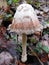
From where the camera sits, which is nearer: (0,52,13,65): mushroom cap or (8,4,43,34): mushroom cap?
(8,4,43,34): mushroom cap

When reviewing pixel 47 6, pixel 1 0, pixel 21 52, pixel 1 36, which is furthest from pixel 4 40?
pixel 47 6

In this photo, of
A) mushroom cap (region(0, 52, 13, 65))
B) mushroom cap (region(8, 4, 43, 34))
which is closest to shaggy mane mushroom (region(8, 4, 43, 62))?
mushroom cap (region(8, 4, 43, 34))

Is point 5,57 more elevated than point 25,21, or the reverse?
point 25,21

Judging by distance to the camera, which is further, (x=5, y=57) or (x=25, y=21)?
(x=5, y=57)

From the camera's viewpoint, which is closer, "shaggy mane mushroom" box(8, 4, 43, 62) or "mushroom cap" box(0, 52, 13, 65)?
"shaggy mane mushroom" box(8, 4, 43, 62)

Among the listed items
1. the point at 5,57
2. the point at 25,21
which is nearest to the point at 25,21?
the point at 25,21

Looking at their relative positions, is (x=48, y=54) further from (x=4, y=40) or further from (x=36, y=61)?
(x=4, y=40)

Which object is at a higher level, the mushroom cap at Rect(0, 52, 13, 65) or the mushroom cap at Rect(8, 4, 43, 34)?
the mushroom cap at Rect(8, 4, 43, 34)

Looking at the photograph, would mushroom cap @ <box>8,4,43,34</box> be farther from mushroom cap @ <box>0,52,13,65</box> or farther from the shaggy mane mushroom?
mushroom cap @ <box>0,52,13,65</box>

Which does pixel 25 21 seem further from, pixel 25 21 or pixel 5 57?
pixel 5 57

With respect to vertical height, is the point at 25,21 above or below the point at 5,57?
above

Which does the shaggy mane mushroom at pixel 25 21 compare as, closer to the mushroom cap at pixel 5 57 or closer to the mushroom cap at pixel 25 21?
the mushroom cap at pixel 25 21
